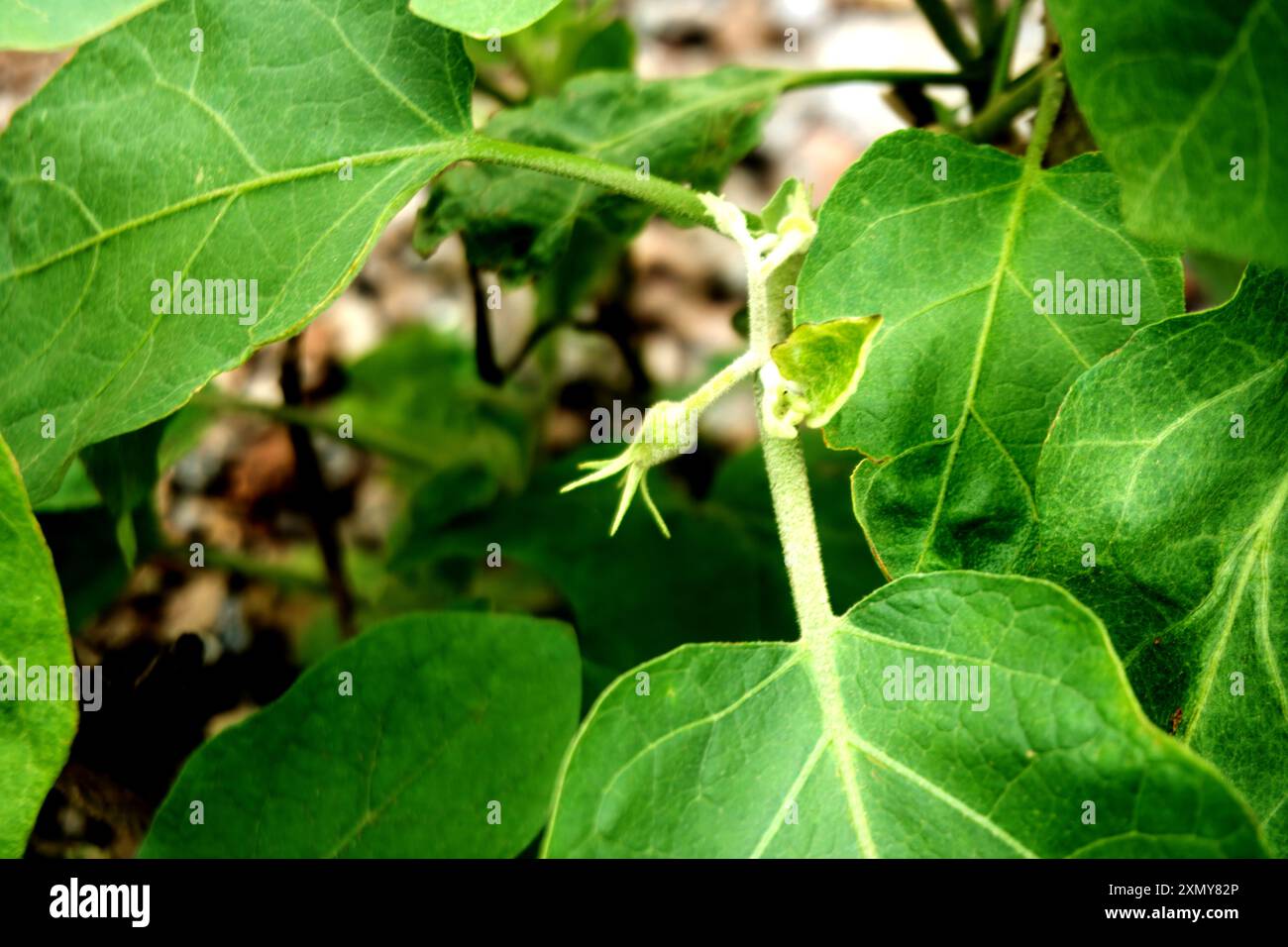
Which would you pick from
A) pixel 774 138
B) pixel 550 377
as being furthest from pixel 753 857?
pixel 774 138

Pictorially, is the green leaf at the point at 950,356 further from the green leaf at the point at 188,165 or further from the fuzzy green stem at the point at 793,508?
the green leaf at the point at 188,165

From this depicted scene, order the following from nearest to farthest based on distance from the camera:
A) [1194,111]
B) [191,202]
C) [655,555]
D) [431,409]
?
[1194,111]
[191,202]
[655,555]
[431,409]

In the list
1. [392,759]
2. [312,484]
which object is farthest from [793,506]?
[312,484]

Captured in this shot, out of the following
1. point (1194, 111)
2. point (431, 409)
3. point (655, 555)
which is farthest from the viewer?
point (431, 409)

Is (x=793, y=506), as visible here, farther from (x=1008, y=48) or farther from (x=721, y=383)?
(x=1008, y=48)

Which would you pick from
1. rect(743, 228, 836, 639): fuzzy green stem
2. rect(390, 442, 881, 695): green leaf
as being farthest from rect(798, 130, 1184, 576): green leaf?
rect(390, 442, 881, 695): green leaf

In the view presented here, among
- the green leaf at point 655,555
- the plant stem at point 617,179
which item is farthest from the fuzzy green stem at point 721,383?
the green leaf at point 655,555
